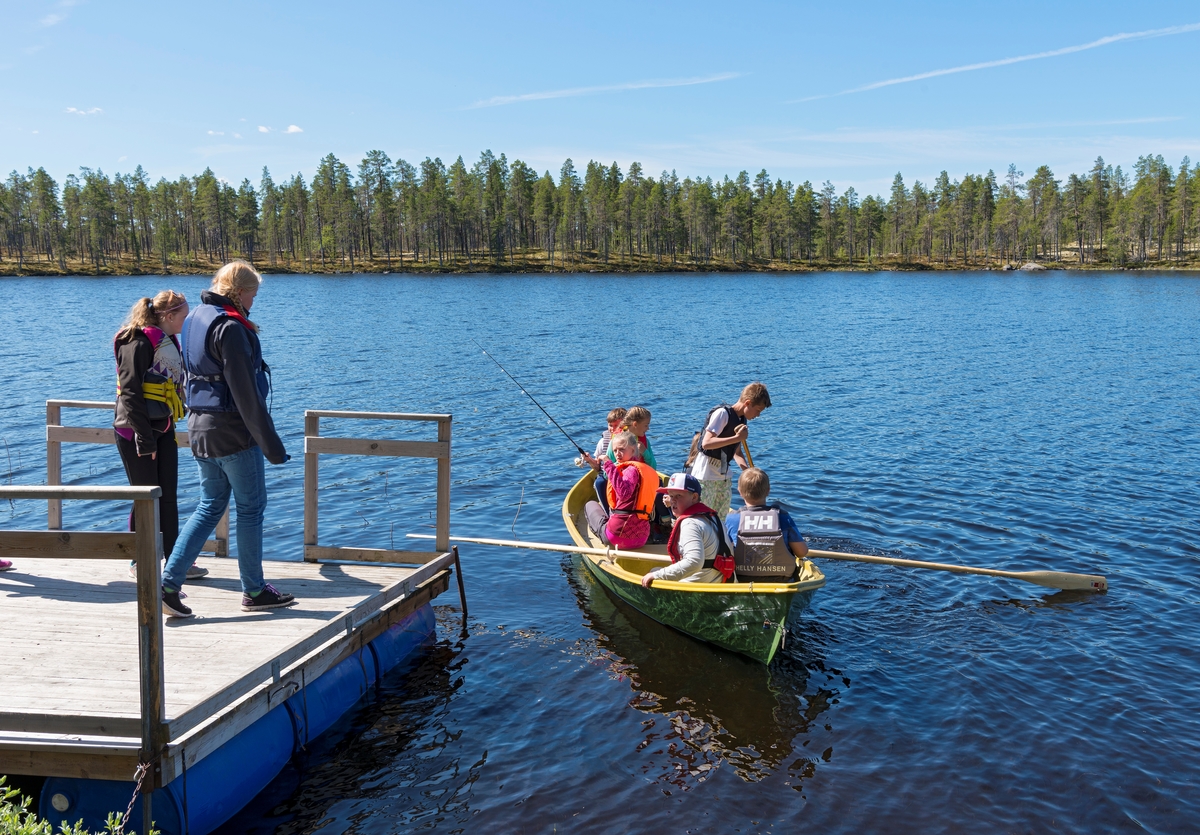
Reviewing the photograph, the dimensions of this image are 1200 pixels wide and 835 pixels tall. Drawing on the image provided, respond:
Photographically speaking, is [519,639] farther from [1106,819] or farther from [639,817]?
[1106,819]

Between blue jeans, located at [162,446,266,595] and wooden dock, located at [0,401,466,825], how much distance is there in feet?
1.65

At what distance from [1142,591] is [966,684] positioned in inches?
157

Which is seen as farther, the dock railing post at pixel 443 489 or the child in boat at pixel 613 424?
the child in boat at pixel 613 424

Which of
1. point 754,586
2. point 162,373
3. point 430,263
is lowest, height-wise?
point 754,586

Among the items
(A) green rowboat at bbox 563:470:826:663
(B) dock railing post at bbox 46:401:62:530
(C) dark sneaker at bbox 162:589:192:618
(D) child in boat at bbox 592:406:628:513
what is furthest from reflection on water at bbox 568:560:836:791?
(B) dock railing post at bbox 46:401:62:530

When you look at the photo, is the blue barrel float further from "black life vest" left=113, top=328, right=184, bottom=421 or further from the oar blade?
the oar blade

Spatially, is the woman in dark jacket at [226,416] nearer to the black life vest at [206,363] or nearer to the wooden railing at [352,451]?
the black life vest at [206,363]

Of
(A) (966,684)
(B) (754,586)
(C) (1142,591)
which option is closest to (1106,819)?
(A) (966,684)

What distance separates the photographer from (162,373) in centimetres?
705

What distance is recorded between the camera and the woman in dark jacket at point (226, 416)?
20.0ft

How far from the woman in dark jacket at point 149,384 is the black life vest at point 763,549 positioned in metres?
5.25

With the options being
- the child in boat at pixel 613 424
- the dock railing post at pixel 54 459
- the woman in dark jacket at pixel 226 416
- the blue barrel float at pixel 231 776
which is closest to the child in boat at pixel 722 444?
the child in boat at pixel 613 424

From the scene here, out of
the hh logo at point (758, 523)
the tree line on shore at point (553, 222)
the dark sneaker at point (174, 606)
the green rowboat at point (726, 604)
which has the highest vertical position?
the tree line on shore at point (553, 222)

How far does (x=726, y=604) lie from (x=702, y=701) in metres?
0.93
